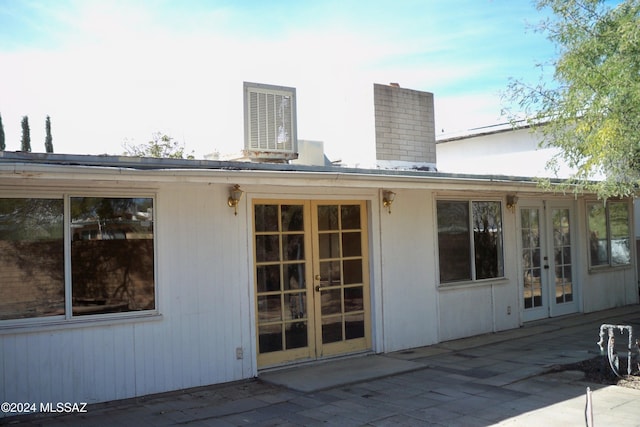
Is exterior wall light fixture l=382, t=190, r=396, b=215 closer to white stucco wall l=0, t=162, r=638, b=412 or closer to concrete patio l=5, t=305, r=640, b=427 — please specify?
white stucco wall l=0, t=162, r=638, b=412

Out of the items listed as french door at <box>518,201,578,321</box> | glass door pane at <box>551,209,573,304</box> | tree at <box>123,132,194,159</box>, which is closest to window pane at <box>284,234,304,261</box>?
french door at <box>518,201,578,321</box>

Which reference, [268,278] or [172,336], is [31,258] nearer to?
[172,336]

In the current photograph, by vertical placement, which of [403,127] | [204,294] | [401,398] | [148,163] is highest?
[403,127]

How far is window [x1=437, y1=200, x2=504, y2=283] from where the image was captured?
9703 millimetres

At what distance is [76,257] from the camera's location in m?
6.21

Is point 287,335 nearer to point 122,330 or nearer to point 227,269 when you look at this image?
point 227,269

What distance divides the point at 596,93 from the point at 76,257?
623 cm

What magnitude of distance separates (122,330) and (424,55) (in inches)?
377

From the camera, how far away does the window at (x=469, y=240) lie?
9.70 metres

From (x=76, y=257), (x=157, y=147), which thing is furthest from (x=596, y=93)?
(x=157, y=147)

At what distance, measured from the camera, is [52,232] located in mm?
6117

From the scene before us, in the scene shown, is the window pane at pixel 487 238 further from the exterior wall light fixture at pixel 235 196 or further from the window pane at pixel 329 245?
the exterior wall light fixture at pixel 235 196

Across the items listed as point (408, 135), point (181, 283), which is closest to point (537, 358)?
point (181, 283)

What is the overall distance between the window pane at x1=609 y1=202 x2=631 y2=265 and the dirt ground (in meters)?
6.20
